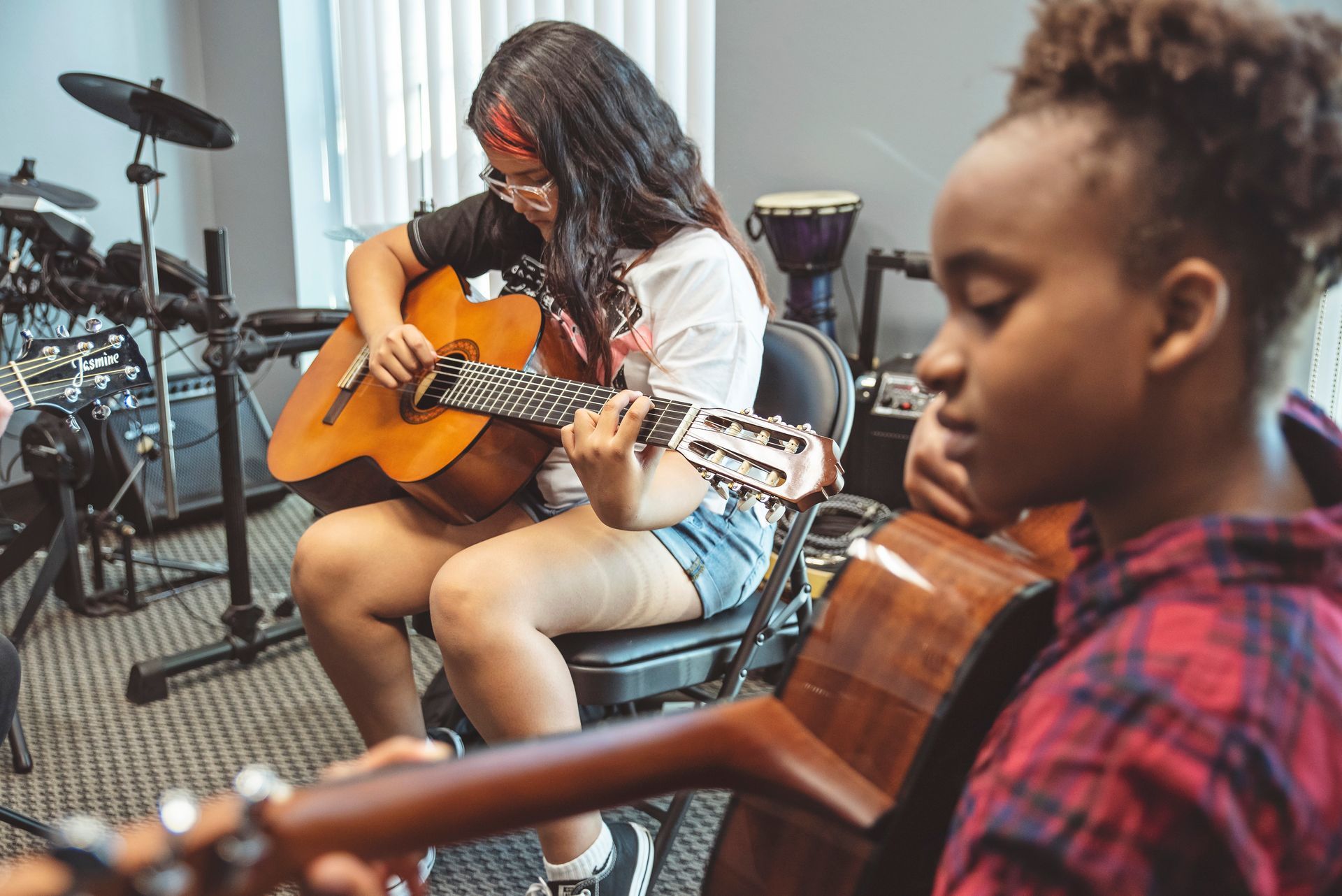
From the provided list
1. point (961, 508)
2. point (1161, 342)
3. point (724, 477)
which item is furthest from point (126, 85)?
point (1161, 342)

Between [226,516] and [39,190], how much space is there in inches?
39.5

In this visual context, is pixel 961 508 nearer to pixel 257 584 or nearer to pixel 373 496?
pixel 373 496

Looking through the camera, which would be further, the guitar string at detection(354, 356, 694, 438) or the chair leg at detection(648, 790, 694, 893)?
the chair leg at detection(648, 790, 694, 893)

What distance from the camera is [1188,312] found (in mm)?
507

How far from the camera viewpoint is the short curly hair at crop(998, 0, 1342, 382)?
Answer: 1.65 feet

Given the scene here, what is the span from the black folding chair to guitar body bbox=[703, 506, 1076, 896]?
1.46ft

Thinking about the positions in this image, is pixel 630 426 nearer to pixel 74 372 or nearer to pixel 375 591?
pixel 375 591

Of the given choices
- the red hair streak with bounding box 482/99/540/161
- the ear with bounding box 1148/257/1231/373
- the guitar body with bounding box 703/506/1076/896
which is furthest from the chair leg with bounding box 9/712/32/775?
the ear with bounding box 1148/257/1231/373

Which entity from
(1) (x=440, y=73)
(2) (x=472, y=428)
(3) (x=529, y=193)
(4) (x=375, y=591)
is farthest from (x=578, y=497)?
(1) (x=440, y=73)

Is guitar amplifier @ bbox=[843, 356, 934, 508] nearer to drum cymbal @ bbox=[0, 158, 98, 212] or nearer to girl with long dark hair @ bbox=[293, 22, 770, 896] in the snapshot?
girl with long dark hair @ bbox=[293, 22, 770, 896]

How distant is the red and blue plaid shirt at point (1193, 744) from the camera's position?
0.45 meters

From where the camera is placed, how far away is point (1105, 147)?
1.71 ft

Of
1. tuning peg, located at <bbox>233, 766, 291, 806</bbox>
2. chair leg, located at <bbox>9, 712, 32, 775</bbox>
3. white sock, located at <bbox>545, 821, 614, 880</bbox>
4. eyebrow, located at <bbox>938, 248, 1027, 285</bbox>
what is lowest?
chair leg, located at <bbox>9, 712, 32, 775</bbox>

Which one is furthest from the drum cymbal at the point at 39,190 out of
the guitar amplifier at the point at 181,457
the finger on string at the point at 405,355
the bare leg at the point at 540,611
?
the bare leg at the point at 540,611
